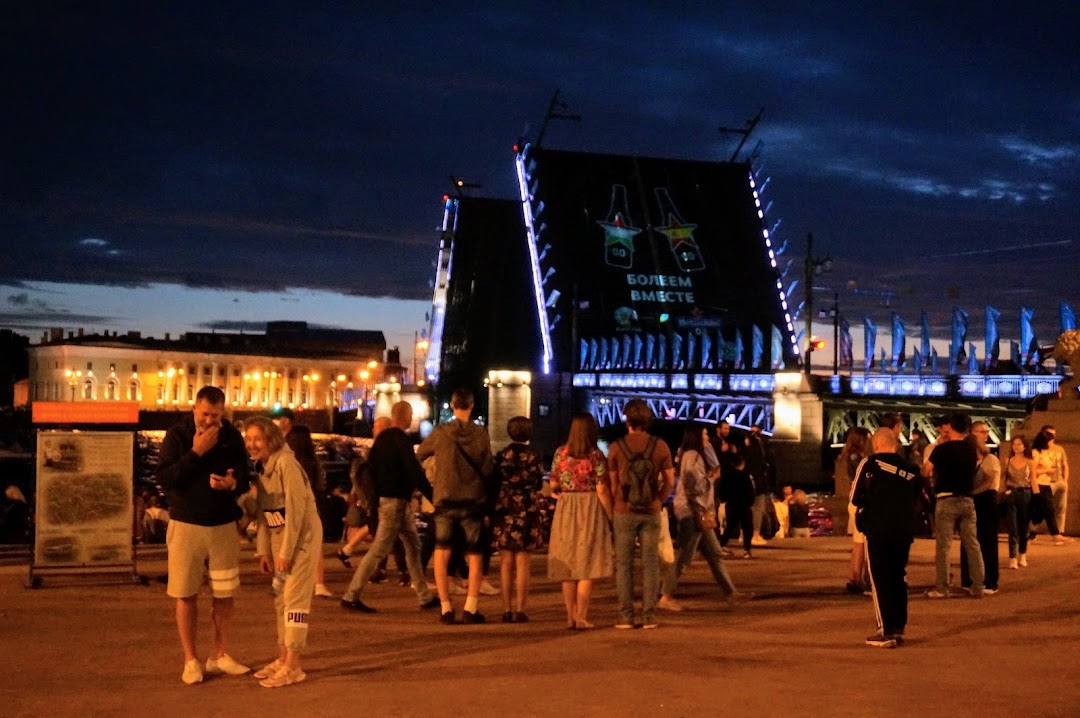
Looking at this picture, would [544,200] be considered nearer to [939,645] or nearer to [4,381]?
[939,645]

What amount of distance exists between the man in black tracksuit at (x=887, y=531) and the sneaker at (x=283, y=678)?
3665mm

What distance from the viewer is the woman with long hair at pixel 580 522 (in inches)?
387

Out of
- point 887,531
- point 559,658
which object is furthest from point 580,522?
point 887,531

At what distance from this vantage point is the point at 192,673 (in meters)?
7.75

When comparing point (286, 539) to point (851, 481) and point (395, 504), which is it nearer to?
point (395, 504)

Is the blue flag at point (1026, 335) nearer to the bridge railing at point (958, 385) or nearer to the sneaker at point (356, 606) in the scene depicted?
the bridge railing at point (958, 385)

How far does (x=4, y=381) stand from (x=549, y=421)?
393 ft

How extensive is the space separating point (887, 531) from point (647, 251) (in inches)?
2782

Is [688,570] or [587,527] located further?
[688,570]

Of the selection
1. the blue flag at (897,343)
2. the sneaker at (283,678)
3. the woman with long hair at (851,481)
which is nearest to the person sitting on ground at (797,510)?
the woman with long hair at (851,481)

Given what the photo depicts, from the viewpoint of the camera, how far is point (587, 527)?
9.91 meters

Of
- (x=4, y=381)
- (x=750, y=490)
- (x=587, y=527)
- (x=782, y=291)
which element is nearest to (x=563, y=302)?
(x=782, y=291)

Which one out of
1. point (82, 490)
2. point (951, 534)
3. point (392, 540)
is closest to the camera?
point (392, 540)

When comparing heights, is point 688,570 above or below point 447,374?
below
